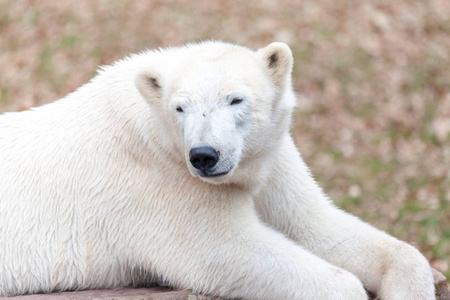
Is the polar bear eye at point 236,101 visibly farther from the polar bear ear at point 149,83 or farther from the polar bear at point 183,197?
the polar bear ear at point 149,83

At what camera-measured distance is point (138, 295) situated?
4273mm

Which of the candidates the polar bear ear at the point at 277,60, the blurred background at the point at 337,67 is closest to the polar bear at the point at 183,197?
the polar bear ear at the point at 277,60

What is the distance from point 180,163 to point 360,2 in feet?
24.5

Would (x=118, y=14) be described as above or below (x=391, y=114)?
above

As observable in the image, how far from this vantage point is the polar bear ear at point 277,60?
4.30 meters

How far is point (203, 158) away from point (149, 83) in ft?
2.61

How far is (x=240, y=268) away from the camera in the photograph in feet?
13.6

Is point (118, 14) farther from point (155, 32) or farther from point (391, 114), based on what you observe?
point (391, 114)

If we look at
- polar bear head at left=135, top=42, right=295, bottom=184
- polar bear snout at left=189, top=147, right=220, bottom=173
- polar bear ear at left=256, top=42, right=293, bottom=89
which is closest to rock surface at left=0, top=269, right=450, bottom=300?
polar bear head at left=135, top=42, right=295, bottom=184

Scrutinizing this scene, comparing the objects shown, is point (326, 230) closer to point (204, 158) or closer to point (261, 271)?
point (261, 271)

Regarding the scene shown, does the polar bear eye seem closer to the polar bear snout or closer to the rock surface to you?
the polar bear snout

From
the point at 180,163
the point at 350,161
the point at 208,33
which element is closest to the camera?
the point at 180,163

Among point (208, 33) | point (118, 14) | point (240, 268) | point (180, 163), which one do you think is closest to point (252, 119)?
point (180, 163)

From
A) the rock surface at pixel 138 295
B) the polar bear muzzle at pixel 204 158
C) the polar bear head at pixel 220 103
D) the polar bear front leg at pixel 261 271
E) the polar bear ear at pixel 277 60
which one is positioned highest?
the polar bear ear at pixel 277 60
